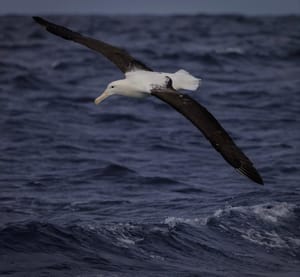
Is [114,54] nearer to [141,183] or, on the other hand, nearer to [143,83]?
[143,83]

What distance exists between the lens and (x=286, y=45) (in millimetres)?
29781

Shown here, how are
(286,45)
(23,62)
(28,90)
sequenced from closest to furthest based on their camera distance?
(28,90), (23,62), (286,45)

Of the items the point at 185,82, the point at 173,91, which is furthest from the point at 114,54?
the point at 173,91

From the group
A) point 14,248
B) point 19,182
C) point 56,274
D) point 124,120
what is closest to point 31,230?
point 14,248

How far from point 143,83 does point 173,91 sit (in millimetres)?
574

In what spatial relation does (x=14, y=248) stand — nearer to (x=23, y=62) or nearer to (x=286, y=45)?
(x=23, y=62)

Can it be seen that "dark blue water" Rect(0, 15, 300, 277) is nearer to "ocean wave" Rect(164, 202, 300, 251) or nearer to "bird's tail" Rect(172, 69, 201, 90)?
"ocean wave" Rect(164, 202, 300, 251)

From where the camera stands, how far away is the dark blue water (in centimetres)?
920

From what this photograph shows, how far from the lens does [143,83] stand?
9.10 m

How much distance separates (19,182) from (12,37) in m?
25.1

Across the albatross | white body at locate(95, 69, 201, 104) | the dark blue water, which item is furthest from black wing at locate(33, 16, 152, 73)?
the dark blue water

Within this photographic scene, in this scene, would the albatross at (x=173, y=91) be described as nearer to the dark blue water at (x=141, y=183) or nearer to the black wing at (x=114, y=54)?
the black wing at (x=114, y=54)

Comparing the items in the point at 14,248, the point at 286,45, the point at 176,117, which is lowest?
the point at 14,248

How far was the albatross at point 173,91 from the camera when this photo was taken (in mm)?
7855
